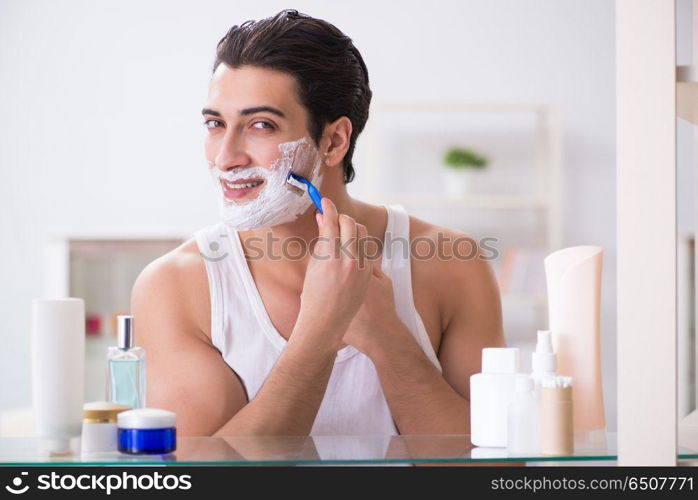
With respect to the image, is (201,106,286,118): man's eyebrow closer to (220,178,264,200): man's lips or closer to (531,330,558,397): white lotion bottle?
(220,178,264,200): man's lips

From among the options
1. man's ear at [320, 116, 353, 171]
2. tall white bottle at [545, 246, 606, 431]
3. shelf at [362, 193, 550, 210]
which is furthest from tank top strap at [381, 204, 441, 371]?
shelf at [362, 193, 550, 210]

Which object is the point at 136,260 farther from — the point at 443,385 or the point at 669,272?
the point at 669,272

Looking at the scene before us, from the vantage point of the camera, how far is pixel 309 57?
1083 millimetres

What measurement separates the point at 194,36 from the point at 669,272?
2351 mm

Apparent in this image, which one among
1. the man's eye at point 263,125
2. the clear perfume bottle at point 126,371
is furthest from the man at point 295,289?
the clear perfume bottle at point 126,371

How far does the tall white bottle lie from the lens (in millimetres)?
736

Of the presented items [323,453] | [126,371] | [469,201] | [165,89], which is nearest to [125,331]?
[126,371]

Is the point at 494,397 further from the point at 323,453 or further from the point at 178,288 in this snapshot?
→ the point at 178,288

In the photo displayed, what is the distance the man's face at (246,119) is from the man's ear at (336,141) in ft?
0.27

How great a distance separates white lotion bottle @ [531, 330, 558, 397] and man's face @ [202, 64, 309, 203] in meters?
0.47

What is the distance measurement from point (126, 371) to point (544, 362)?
33cm

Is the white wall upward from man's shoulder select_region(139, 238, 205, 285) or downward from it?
upward

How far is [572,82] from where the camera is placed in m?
2.71
